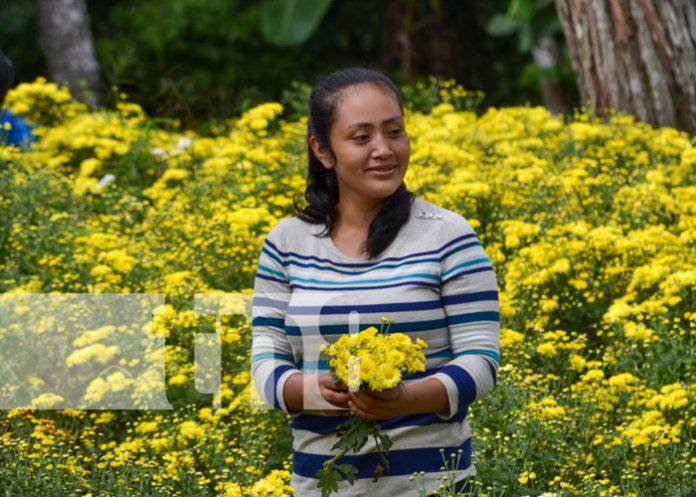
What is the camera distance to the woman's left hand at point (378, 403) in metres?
2.46

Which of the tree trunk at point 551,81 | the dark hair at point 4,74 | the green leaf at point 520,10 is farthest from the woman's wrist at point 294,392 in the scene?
the tree trunk at point 551,81

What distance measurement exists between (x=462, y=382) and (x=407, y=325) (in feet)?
0.56

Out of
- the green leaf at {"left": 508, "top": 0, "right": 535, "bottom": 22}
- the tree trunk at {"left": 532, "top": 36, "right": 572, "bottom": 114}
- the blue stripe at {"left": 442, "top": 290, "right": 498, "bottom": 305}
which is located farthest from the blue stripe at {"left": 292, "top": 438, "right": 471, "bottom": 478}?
the tree trunk at {"left": 532, "top": 36, "right": 572, "bottom": 114}

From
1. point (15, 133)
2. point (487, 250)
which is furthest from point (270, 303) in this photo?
point (15, 133)

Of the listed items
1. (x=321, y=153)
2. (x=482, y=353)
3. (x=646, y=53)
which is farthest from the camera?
(x=646, y=53)

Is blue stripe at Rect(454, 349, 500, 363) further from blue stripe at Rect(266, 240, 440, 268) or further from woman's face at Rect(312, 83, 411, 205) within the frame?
woman's face at Rect(312, 83, 411, 205)

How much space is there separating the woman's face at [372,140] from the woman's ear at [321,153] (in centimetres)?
10

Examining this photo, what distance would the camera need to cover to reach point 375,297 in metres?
2.69

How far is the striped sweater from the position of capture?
8.72 feet

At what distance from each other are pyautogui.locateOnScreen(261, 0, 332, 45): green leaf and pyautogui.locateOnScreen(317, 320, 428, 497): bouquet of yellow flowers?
27.4ft

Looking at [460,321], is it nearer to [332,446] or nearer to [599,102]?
[332,446]

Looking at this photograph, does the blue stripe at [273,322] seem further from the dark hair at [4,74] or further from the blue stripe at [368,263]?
the dark hair at [4,74]

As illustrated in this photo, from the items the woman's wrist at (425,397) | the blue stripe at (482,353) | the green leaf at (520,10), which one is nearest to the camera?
the woman's wrist at (425,397)

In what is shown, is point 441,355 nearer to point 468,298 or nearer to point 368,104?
point 468,298
